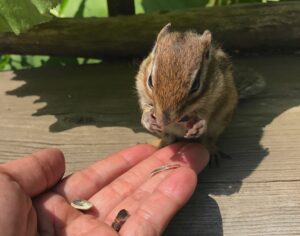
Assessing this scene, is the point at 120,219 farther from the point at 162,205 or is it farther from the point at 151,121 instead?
the point at 151,121

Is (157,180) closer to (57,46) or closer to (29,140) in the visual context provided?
(29,140)

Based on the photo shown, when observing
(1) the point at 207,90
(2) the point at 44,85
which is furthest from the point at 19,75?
(1) the point at 207,90

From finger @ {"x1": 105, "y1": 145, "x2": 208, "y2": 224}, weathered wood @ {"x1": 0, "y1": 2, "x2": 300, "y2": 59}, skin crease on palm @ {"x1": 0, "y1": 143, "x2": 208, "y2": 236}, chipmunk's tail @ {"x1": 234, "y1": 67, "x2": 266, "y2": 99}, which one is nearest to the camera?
skin crease on palm @ {"x1": 0, "y1": 143, "x2": 208, "y2": 236}

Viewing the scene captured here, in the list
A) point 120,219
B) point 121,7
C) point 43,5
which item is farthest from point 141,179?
point 121,7

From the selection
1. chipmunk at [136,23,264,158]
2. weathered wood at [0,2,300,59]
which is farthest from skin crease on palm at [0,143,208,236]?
weathered wood at [0,2,300,59]

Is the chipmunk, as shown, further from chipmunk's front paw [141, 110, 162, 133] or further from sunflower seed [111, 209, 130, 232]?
sunflower seed [111, 209, 130, 232]
